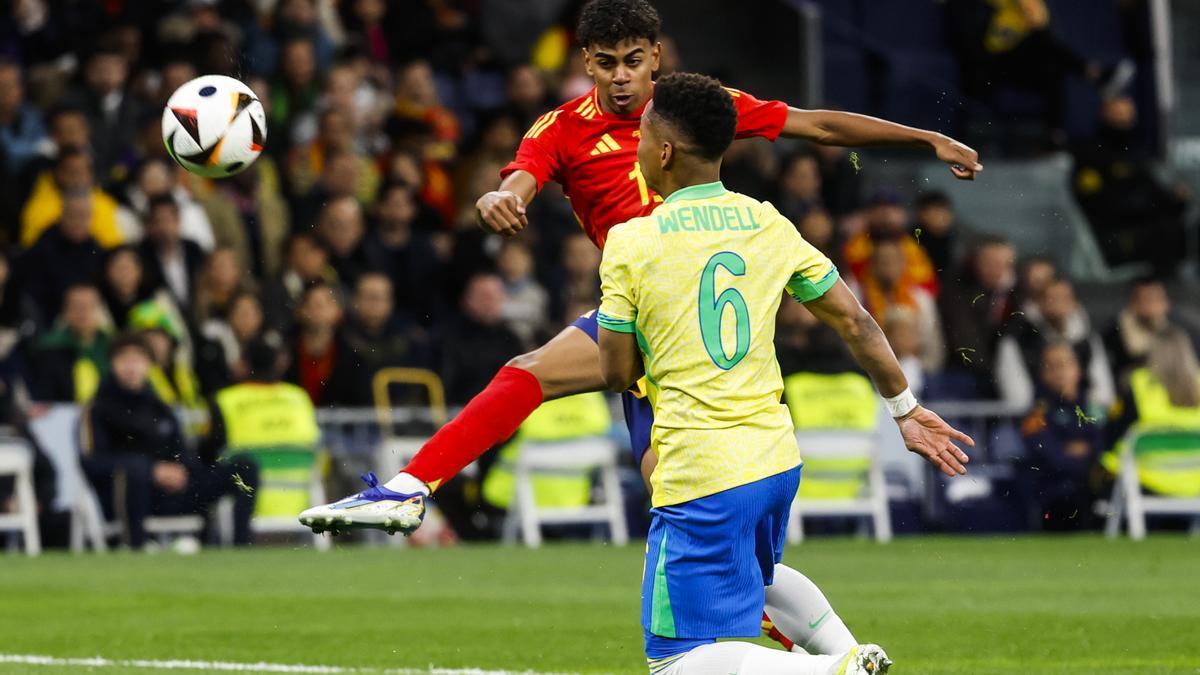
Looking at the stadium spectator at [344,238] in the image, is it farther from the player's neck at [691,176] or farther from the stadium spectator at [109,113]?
the player's neck at [691,176]

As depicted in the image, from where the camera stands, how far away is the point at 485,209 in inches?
273

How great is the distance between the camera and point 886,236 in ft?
58.6

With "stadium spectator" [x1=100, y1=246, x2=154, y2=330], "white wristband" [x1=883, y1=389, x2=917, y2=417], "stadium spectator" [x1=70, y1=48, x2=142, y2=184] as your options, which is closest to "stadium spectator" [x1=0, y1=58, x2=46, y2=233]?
"stadium spectator" [x1=70, y1=48, x2=142, y2=184]

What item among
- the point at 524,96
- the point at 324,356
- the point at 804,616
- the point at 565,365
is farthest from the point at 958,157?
the point at 524,96

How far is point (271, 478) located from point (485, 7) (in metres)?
7.17

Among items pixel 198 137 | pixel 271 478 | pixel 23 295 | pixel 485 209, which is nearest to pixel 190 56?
pixel 23 295

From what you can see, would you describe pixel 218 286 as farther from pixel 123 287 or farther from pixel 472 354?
pixel 472 354

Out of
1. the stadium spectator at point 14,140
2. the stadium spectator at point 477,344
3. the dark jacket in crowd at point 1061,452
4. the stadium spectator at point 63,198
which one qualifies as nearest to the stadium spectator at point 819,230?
the dark jacket in crowd at point 1061,452

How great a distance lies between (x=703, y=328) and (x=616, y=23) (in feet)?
6.36

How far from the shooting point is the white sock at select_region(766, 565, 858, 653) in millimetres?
7066

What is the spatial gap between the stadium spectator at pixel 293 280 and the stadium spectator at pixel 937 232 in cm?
496

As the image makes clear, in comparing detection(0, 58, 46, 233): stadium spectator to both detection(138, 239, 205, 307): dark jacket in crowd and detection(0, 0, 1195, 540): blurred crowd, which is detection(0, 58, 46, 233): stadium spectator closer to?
detection(0, 0, 1195, 540): blurred crowd

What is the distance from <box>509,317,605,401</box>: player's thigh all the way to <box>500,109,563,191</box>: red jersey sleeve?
0.57 metres

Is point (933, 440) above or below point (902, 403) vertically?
below
